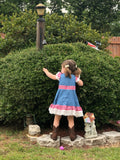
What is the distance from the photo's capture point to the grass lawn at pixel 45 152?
3.61 m

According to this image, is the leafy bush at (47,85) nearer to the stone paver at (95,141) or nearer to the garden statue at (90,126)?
the garden statue at (90,126)

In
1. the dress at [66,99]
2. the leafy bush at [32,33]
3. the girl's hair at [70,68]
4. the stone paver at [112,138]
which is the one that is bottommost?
the stone paver at [112,138]

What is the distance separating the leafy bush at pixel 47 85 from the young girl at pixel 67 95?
0.86ft

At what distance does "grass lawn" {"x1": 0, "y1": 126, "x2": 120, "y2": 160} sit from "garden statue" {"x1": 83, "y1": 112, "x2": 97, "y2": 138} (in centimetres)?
32

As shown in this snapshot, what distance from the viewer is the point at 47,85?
4395mm

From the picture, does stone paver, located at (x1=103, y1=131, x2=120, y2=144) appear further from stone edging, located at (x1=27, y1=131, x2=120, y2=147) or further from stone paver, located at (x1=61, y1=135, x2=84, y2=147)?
stone paver, located at (x1=61, y1=135, x2=84, y2=147)

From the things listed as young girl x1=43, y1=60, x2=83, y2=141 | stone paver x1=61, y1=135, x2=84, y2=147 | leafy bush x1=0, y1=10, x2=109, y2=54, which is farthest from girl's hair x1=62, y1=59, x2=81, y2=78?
leafy bush x1=0, y1=10, x2=109, y2=54

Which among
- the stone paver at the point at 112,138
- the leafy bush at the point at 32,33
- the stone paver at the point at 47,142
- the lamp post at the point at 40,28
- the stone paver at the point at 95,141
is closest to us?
the stone paver at the point at 47,142

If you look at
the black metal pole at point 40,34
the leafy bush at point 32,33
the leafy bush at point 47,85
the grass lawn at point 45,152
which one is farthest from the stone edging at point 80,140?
the leafy bush at point 32,33

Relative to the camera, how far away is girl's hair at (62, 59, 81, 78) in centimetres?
412

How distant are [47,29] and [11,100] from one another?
3.02 metres

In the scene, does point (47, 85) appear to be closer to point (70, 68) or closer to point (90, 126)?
point (70, 68)

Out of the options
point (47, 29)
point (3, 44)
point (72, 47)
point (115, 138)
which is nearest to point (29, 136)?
point (115, 138)

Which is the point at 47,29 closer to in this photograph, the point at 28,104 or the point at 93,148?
the point at 28,104
